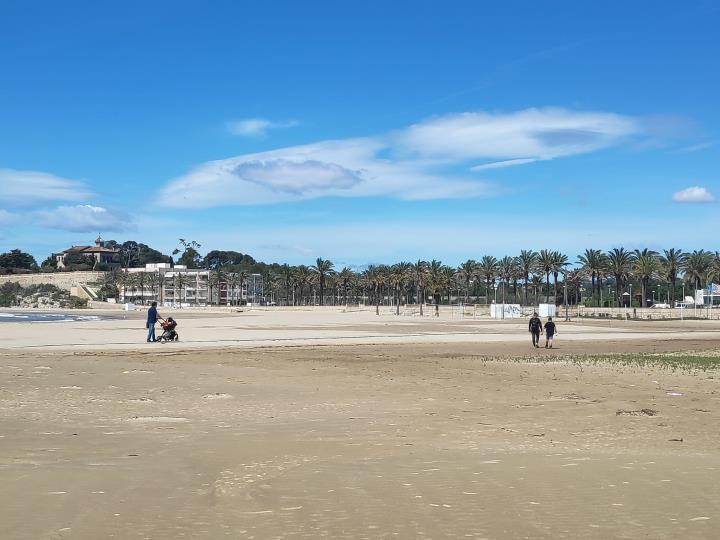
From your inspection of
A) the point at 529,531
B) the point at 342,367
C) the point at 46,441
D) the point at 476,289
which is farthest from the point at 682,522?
the point at 476,289

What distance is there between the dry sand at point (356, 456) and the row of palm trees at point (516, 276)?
321ft

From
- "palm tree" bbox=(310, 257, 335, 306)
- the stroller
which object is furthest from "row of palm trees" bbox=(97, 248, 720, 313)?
the stroller

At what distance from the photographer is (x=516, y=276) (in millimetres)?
136875

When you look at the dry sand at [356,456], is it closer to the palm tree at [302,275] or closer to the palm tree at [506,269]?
the palm tree at [506,269]

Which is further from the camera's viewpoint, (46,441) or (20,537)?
(46,441)

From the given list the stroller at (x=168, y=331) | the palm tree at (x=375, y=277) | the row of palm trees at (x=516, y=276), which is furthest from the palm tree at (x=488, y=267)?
the stroller at (x=168, y=331)

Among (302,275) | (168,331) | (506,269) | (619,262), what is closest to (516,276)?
(506,269)

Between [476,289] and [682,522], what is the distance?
181m

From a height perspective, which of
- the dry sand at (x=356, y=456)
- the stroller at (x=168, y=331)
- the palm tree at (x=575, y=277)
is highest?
the palm tree at (x=575, y=277)

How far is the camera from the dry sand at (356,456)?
6.13m

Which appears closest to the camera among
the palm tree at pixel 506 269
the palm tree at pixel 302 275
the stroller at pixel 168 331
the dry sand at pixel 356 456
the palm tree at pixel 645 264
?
the dry sand at pixel 356 456

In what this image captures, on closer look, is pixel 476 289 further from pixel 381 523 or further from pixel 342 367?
pixel 381 523

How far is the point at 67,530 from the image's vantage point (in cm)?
578

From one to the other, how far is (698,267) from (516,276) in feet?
118
